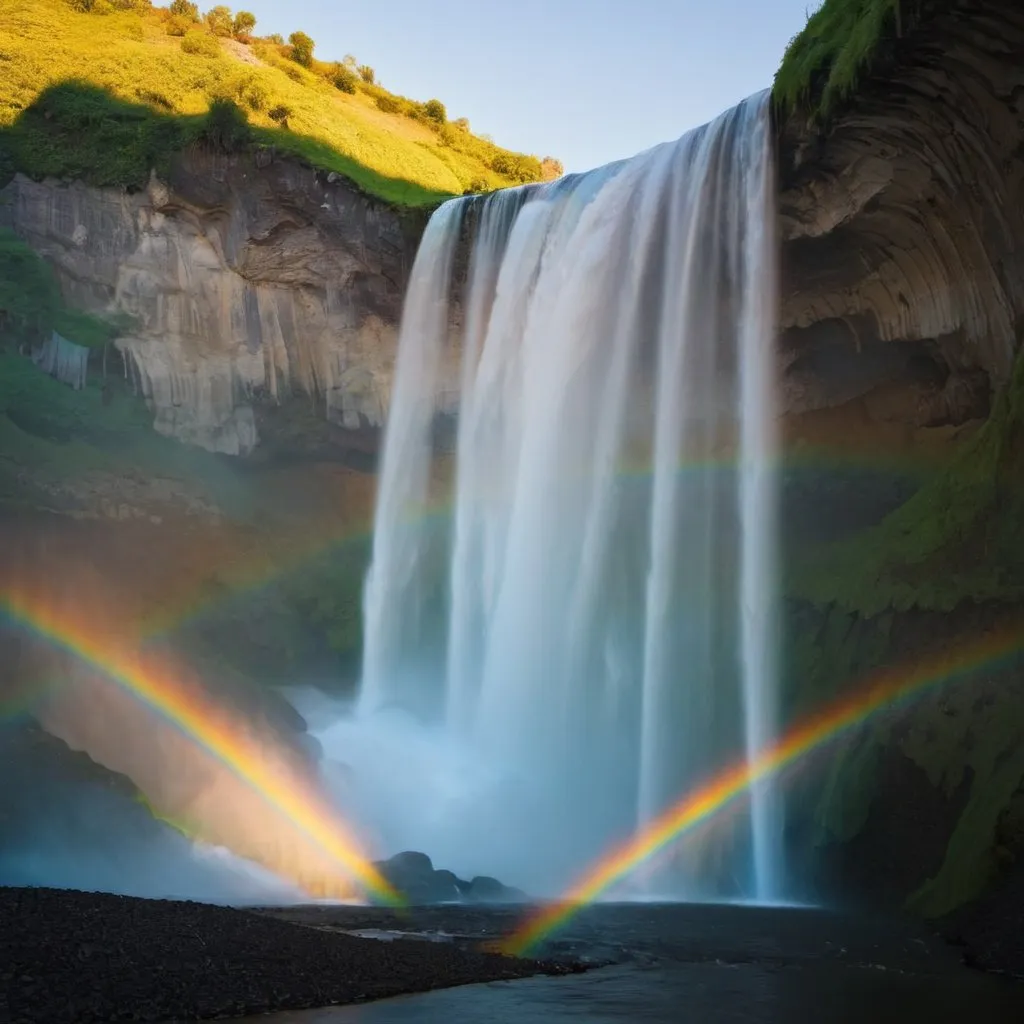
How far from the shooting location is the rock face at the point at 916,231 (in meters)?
20.2

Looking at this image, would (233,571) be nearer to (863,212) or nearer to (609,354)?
(609,354)

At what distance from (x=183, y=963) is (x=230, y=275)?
26906 millimetres

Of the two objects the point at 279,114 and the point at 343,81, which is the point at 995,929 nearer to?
the point at 279,114

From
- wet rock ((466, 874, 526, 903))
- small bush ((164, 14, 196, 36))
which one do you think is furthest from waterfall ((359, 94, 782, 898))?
small bush ((164, 14, 196, 36))

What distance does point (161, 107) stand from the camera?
37375mm

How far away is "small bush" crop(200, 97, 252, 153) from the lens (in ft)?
115

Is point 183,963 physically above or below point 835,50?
below

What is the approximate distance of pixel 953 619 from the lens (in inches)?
844

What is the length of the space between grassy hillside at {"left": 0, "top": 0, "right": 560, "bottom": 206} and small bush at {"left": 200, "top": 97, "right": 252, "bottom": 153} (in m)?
0.04

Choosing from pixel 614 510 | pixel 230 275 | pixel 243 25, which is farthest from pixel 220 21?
pixel 614 510

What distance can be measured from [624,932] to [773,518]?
13214mm

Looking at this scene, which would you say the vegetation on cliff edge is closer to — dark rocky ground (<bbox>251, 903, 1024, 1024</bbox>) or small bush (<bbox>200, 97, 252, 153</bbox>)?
dark rocky ground (<bbox>251, 903, 1024, 1024</bbox>)

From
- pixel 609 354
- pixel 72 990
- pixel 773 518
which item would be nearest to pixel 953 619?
pixel 773 518

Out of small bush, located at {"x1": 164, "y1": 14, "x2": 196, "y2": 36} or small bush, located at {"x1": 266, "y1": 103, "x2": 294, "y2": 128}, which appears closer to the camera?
small bush, located at {"x1": 266, "y1": 103, "x2": 294, "y2": 128}
